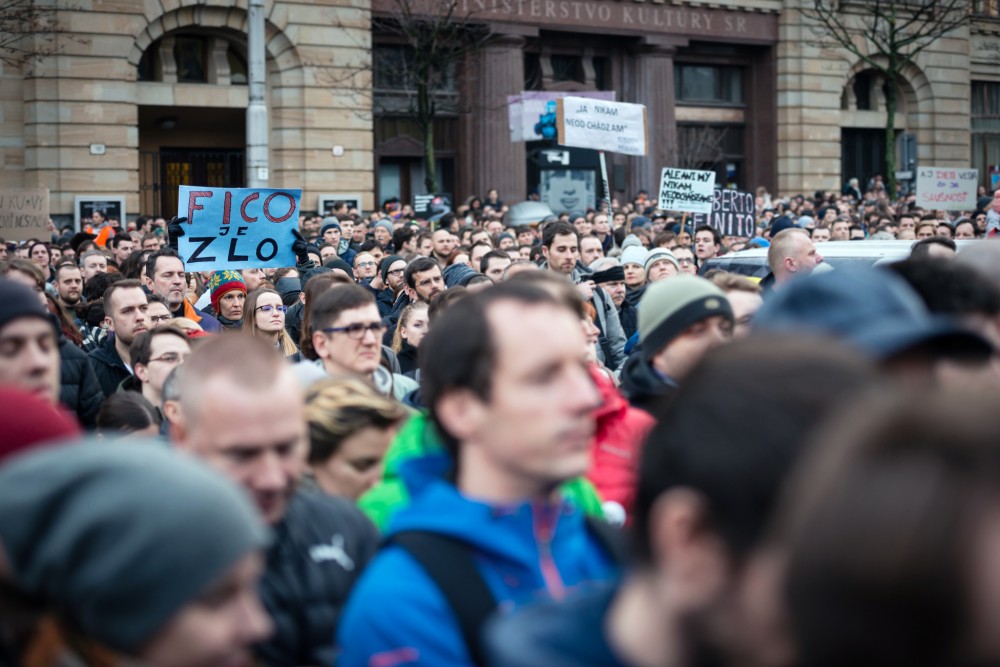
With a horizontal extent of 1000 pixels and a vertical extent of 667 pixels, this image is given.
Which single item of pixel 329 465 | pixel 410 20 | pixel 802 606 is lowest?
pixel 329 465

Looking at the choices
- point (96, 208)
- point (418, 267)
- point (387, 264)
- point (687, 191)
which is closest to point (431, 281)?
point (418, 267)

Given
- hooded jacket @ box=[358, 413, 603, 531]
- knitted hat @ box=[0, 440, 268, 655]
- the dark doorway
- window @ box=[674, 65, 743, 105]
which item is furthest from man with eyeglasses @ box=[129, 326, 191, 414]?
the dark doorway

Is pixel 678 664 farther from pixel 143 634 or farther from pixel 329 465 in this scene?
pixel 329 465

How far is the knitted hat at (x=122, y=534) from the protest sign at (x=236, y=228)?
921 cm

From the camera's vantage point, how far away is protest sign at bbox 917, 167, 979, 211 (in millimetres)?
23891

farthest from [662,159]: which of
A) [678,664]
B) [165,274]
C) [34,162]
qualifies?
[678,664]

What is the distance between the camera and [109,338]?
28.9 ft

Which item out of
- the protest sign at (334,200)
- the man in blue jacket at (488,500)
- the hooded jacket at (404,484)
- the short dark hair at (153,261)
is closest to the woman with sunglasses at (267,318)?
the short dark hair at (153,261)

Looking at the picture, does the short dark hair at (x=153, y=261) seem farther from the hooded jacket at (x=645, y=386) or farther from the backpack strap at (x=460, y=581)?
the backpack strap at (x=460, y=581)

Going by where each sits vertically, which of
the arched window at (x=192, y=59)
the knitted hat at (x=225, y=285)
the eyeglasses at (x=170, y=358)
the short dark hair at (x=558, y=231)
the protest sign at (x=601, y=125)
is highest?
the arched window at (x=192, y=59)

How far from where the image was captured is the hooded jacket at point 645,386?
539 cm

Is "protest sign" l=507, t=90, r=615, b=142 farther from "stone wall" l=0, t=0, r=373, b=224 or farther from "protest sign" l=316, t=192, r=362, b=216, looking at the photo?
"protest sign" l=316, t=192, r=362, b=216

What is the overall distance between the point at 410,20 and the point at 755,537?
98.2ft

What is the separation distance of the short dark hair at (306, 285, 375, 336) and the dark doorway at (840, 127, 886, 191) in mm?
37380
